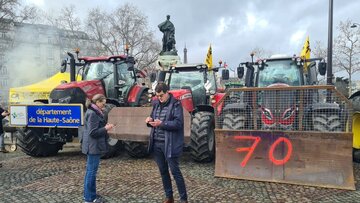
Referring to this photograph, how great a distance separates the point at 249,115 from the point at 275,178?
1.25 metres

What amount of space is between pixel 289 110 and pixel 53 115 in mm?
5673

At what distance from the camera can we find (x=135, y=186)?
679 cm

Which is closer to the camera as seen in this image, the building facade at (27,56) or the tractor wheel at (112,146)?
the tractor wheel at (112,146)

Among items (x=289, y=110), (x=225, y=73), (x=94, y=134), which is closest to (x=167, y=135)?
(x=94, y=134)

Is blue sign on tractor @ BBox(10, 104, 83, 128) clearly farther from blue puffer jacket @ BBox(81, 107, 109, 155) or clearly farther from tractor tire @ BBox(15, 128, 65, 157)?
blue puffer jacket @ BBox(81, 107, 109, 155)

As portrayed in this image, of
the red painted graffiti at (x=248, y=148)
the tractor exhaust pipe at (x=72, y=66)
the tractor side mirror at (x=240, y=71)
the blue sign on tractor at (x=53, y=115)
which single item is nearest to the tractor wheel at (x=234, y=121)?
the red painted graffiti at (x=248, y=148)

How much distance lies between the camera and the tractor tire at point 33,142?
33.1 ft

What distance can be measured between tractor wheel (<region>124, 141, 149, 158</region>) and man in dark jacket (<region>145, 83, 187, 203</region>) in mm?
4006

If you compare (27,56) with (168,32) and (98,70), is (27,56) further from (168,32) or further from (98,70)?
(98,70)

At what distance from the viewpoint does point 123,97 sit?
10.9 metres

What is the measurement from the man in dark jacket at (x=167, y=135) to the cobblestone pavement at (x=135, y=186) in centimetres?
74

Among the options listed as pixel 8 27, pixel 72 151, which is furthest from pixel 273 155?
pixel 8 27

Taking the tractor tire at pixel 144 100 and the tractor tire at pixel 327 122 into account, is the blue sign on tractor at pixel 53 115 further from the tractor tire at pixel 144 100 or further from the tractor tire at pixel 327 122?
the tractor tire at pixel 327 122

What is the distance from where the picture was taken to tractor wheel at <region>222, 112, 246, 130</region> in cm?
733
